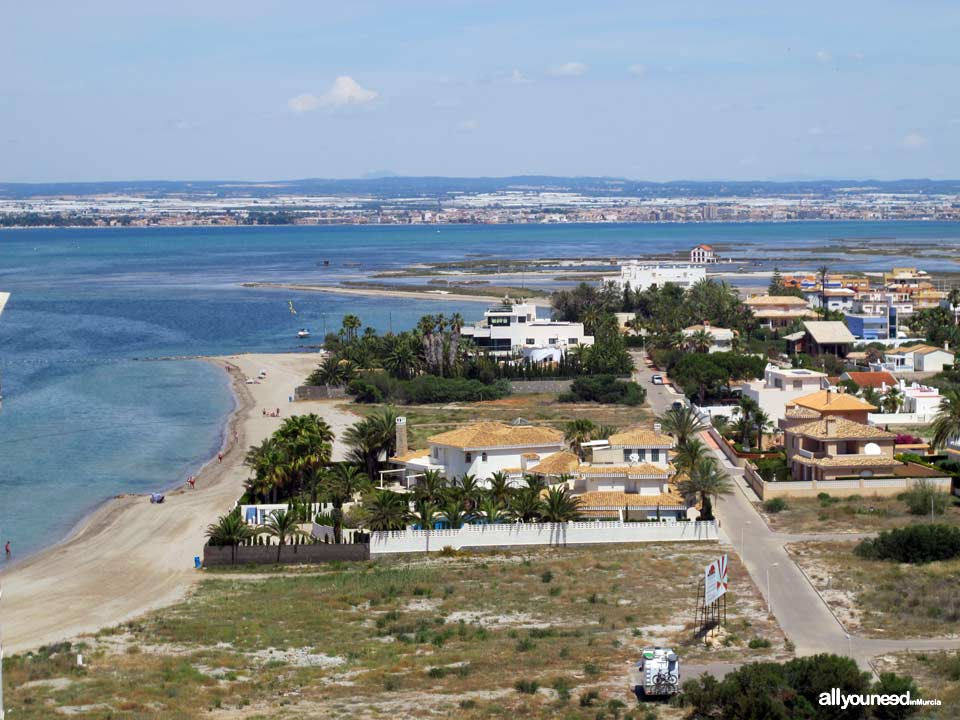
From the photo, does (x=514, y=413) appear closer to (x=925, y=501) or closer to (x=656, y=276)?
(x=925, y=501)

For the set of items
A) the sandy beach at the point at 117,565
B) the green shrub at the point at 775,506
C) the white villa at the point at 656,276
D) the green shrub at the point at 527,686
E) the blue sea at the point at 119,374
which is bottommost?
the blue sea at the point at 119,374

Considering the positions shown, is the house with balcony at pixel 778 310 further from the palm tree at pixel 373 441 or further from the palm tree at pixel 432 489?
the palm tree at pixel 432 489

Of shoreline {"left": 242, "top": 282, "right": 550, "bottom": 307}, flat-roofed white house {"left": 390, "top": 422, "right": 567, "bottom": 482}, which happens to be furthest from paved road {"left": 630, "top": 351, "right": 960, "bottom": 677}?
shoreline {"left": 242, "top": 282, "right": 550, "bottom": 307}

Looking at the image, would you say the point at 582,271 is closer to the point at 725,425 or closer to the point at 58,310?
the point at 58,310

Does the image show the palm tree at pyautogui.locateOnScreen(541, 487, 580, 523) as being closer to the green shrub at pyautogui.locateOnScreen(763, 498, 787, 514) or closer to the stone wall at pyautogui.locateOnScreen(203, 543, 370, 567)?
the stone wall at pyautogui.locateOnScreen(203, 543, 370, 567)

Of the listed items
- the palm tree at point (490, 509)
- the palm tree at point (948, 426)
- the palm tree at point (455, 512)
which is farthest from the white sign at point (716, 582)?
the palm tree at point (948, 426)

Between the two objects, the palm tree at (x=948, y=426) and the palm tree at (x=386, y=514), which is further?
the palm tree at (x=948, y=426)
